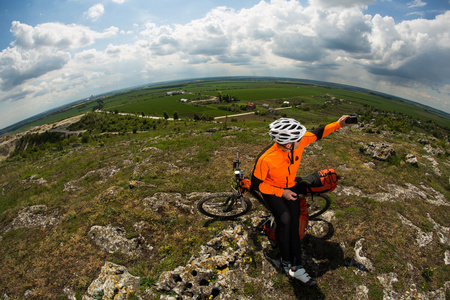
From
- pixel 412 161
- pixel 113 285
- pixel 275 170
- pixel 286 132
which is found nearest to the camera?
pixel 113 285

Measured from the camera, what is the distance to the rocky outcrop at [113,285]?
14.4 ft

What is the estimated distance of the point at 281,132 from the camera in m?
4.68

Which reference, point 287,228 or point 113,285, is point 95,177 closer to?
point 113,285

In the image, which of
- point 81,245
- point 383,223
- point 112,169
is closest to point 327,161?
point 383,223

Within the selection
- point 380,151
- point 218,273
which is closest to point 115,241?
point 218,273

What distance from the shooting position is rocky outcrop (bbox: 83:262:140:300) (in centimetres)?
438

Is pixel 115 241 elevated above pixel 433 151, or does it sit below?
above

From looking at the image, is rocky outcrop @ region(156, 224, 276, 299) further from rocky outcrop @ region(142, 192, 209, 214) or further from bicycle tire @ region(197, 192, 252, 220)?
rocky outcrop @ region(142, 192, 209, 214)

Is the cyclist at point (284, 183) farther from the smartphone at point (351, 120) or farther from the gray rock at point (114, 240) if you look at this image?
the gray rock at point (114, 240)

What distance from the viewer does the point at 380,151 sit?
12.6 metres

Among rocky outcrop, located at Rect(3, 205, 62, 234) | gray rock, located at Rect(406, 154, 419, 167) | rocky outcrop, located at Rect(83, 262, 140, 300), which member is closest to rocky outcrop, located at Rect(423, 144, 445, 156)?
gray rock, located at Rect(406, 154, 419, 167)

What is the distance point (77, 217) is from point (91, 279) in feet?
13.7

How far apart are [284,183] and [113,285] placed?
203 inches

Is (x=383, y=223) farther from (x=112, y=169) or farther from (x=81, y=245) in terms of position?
(x=112, y=169)
